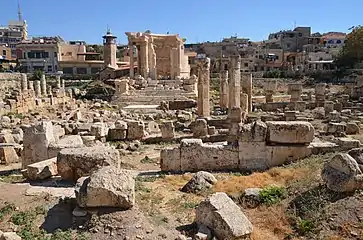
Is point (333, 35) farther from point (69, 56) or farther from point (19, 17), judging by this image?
point (19, 17)

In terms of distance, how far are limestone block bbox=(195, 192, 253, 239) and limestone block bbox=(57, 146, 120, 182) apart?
2881 millimetres

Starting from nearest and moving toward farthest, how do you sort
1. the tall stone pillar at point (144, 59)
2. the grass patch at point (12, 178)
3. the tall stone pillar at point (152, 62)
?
the grass patch at point (12, 178)
the tall stone pillar at point (144, 59)
the tall stone pillar at point (152, 62)

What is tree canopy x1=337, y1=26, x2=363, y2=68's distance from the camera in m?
56.4

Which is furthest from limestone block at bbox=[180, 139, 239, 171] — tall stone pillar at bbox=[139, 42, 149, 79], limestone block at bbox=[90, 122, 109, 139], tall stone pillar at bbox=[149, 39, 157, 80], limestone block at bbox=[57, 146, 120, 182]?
tall stone pillar at bbox=[149, 39, 157, 80]

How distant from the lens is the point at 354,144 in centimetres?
1084

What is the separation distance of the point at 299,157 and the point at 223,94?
18.9 meters

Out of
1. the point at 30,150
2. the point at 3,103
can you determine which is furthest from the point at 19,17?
the point at 30,150

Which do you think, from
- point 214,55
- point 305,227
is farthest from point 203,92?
point 214,55

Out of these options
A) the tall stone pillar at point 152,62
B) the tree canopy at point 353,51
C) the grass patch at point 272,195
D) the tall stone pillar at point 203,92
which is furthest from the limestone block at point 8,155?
the tree canopy at point 353,51

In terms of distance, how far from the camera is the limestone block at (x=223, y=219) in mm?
6062

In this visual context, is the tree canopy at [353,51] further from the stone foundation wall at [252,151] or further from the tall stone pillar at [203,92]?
the stone foundation wall at [252,151]

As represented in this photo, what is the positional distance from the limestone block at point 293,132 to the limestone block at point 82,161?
414 cm

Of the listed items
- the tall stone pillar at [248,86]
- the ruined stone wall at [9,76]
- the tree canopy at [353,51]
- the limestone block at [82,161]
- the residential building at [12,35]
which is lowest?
the limestone block at [82,161]

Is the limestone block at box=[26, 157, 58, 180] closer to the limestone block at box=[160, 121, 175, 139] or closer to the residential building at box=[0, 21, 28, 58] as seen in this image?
the limestone block at box=[160, 121, 175, 139]
